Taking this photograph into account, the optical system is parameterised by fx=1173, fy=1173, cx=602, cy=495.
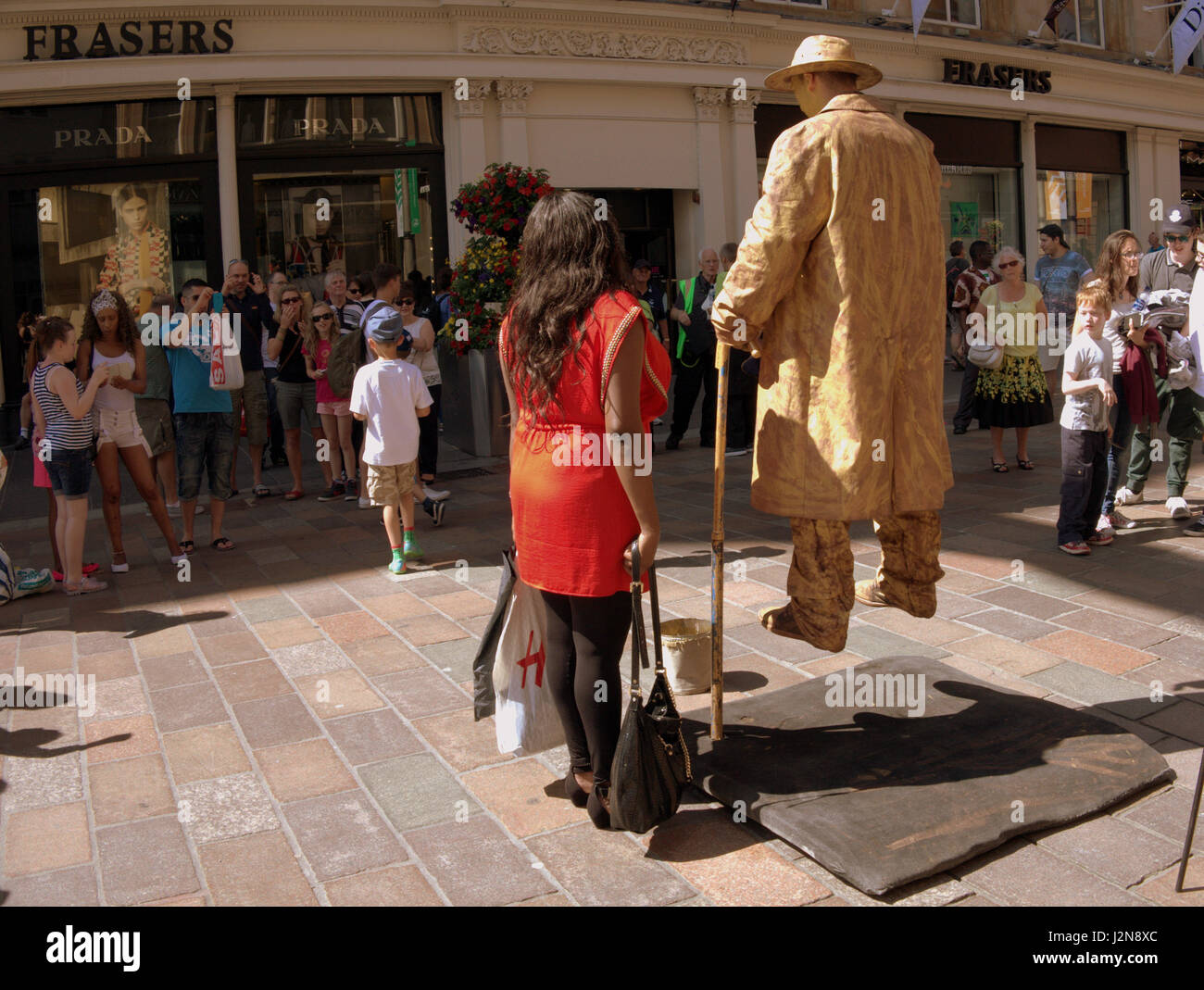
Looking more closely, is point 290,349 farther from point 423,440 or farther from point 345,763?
point 345,763

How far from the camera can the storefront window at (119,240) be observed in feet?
46.4

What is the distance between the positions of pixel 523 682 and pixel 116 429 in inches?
183

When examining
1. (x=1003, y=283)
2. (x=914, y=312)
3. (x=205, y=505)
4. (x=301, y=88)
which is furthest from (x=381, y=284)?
(x=301, y=88)

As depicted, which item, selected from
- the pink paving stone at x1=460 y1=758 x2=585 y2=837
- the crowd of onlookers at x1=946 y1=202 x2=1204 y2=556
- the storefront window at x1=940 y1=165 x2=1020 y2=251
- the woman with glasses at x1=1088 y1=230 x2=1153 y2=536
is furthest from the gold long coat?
the storefront window at x1=940 y1=165 x2=1020 y2=251

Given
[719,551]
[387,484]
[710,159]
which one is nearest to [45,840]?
[719,551]

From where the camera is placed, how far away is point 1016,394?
908 cm

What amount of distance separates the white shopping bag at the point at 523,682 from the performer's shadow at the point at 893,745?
574mm

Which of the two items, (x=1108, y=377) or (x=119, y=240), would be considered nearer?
(x=1108, y=377)

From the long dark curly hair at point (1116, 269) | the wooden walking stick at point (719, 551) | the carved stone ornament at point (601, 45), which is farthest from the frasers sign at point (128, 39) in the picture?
the wooden walking stick at point (719, 551)

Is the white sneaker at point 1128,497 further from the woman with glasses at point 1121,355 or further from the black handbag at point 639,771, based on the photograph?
the black handbag at point 639,771

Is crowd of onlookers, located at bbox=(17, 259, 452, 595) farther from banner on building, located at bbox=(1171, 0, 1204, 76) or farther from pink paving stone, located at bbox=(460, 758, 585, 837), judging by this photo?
banner on building, located at bbox=(1171, 0, 1204, 76)

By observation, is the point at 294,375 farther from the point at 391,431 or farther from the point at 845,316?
the point at 845,316

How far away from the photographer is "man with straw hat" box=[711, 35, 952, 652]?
379 centimetres

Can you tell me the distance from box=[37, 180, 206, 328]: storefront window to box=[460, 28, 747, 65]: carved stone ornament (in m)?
4.25
